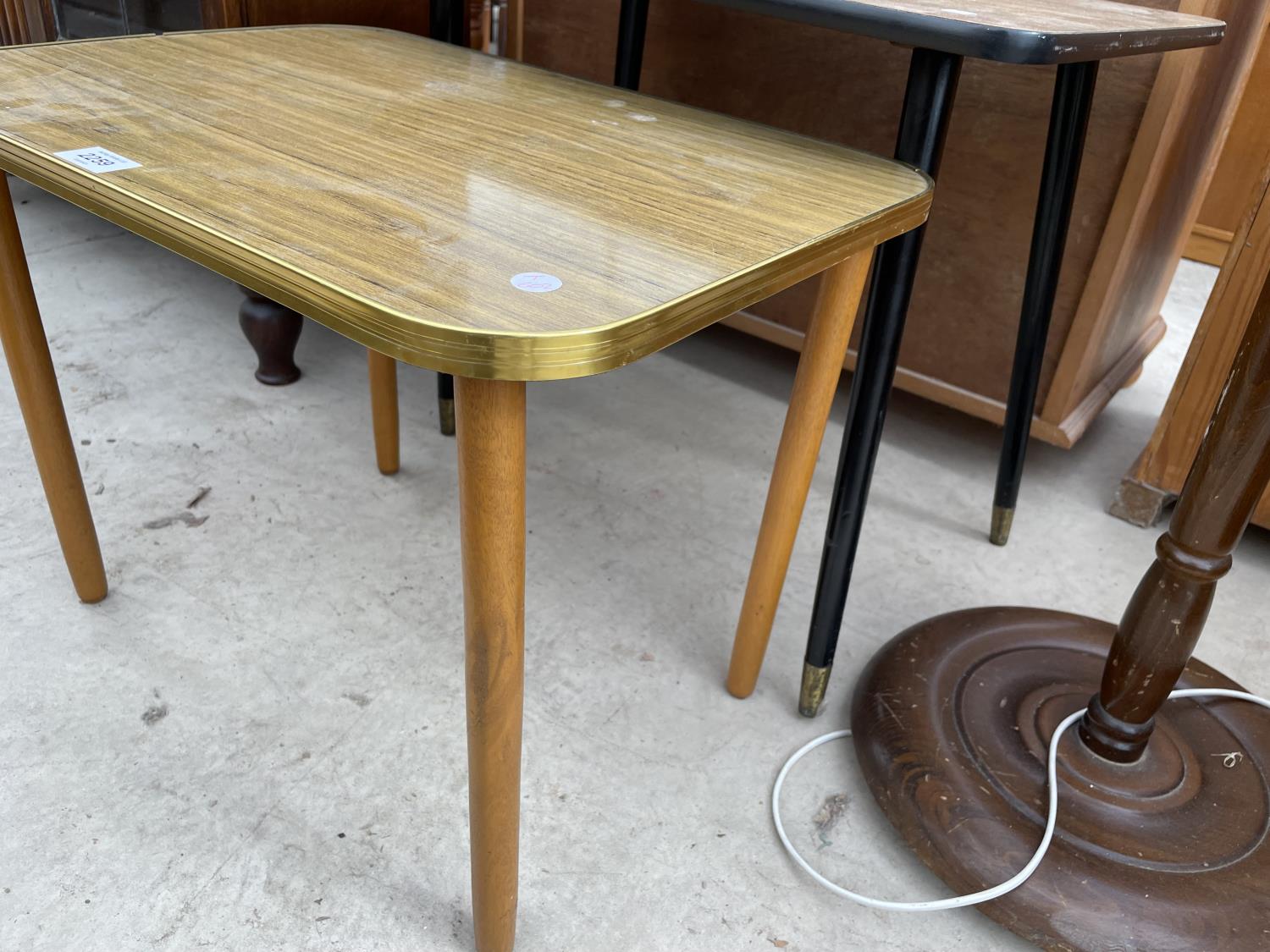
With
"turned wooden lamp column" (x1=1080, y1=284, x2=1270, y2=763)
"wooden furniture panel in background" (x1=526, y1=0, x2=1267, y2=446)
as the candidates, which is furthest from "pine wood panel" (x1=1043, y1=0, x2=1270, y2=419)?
"turned wooden lamp column" (x1=1080, y1=284, x2=1270, y2=763)

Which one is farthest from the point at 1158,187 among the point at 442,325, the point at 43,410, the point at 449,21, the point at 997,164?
the point at 43,410

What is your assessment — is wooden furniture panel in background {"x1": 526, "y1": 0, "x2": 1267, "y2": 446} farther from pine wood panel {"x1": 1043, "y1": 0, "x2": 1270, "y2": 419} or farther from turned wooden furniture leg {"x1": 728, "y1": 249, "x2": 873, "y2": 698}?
turned wooden furniture leg {"x1": 728, "y1": 249, "x2": 873, "y2": 698}

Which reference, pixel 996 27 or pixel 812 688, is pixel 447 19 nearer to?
pixel 996 27

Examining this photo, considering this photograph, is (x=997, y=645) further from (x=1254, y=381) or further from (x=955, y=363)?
(x=955, y=363)

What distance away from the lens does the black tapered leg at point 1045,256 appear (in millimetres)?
1062

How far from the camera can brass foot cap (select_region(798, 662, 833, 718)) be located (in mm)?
1011

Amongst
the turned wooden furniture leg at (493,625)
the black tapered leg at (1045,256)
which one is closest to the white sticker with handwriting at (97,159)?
the turned wooden furniture leg at (493,625)

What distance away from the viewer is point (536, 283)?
535 mm

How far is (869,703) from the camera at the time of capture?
1003 mm

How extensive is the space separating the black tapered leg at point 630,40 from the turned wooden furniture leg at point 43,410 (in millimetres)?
716

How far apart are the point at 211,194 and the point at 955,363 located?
1166 millimetres

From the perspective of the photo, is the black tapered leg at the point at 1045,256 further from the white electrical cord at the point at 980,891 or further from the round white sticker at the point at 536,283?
the round white sticker at the point at 536,283

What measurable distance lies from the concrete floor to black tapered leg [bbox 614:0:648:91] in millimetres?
529

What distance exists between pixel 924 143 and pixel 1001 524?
0.68 metres
